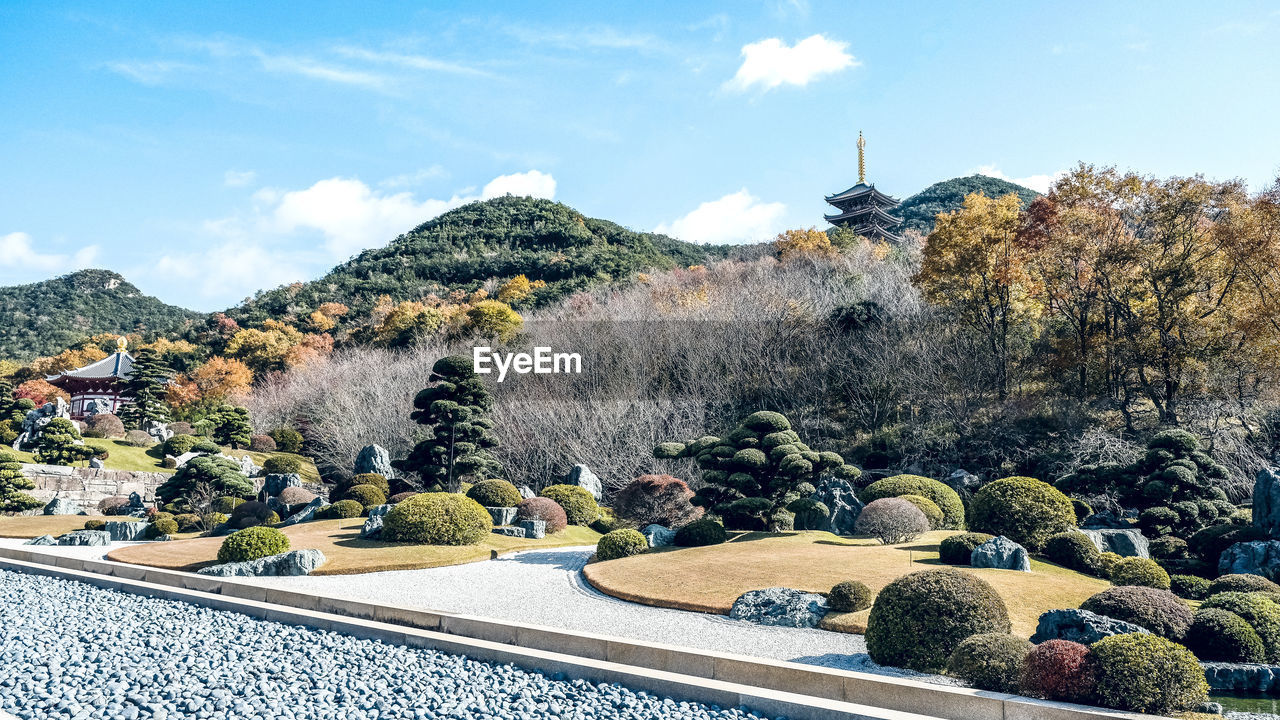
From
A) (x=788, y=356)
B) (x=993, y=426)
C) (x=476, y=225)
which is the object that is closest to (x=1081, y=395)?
(x=993, y=426)

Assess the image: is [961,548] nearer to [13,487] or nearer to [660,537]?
[660,537]

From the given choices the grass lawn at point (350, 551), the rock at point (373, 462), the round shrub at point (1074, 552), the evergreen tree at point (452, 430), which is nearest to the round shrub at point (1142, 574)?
the round shrub at point (1074, 552)

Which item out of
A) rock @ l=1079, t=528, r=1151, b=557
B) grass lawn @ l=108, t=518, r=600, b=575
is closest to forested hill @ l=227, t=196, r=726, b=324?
grass lawn @ l=108, t=518, r=600, b=575

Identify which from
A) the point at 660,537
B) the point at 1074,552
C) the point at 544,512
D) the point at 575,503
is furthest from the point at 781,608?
the point at 575,503

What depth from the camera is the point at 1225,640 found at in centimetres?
779

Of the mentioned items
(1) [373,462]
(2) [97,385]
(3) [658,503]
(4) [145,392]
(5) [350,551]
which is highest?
(2) [97,385]

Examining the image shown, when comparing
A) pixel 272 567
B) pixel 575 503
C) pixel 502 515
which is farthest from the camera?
pixel 575 503

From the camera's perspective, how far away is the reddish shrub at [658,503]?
19391mm

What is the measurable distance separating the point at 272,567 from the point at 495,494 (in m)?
6.61

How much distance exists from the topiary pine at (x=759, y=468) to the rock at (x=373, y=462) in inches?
496

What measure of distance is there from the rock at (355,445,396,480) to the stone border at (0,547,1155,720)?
1532cm

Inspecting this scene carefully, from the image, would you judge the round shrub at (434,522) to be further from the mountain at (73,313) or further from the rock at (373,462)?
the mountain at (73,313)

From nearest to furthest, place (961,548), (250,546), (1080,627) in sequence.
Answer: (1080,627)
(961,548)
(250,546)

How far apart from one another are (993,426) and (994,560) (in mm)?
14991
